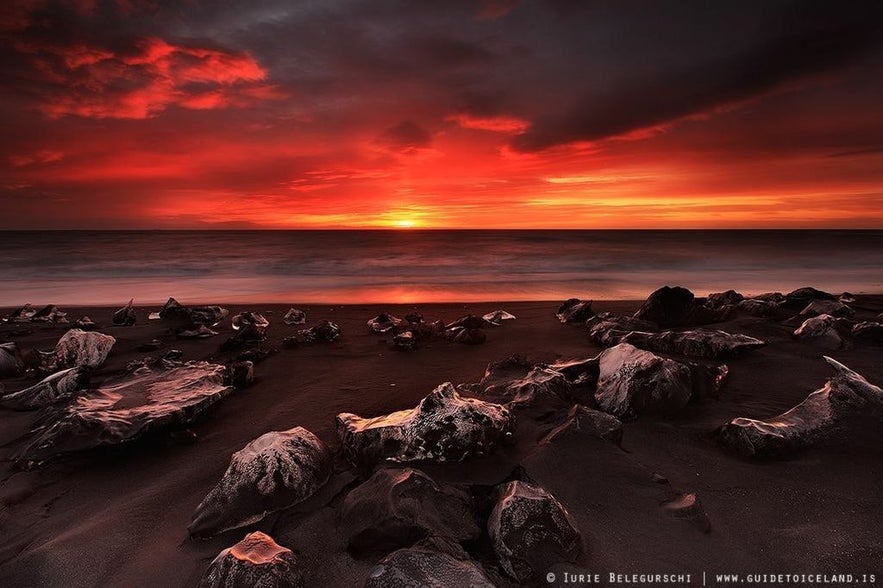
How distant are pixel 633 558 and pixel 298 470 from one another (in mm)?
1655

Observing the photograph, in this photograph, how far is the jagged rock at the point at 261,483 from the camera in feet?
6.94

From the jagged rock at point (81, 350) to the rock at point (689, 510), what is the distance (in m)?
5.40

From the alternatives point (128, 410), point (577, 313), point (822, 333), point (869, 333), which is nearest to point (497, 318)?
point (577, 313)

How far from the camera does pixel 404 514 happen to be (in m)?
1.91

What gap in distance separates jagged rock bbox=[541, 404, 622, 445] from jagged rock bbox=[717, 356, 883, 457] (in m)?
0.68

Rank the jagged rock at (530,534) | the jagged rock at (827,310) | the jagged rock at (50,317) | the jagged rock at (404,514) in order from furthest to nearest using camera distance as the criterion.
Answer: the jagged rock at (50,317) → the jagged rock at (827,310) → the jagged rock at (404,514) → the jagged rock at (530,534)

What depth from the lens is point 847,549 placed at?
1.91 m

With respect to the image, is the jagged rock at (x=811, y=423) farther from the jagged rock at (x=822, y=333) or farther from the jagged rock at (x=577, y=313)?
the jagged rock at (x=577, y=313)

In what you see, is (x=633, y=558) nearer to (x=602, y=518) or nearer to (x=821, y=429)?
(x=602, y=518)

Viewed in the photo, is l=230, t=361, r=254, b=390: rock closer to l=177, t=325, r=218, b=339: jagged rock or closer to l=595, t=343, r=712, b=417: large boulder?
l=177, t=325, r=218, b=339: jagged rock

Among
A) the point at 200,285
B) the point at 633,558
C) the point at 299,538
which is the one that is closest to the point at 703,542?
the point at 633,558

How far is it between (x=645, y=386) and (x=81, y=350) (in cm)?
548

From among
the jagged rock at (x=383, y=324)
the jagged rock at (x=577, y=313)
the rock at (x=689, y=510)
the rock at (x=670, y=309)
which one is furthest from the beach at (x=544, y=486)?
the jagged rock at (x=577, y=313)

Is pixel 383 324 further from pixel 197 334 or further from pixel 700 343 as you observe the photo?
pixel 700 343
